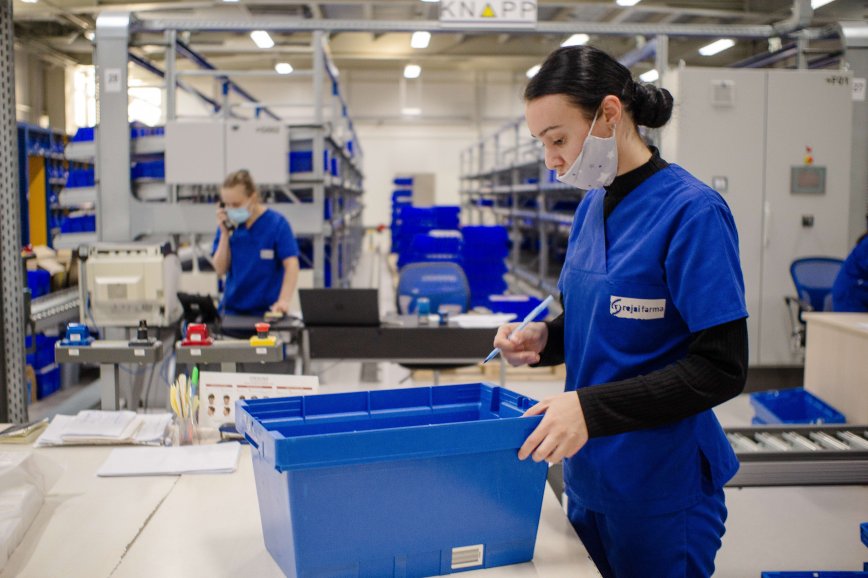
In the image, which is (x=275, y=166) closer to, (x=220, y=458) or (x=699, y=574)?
(x=220, y=458)

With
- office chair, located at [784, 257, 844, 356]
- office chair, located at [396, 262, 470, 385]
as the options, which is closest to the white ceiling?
office chair, located at [784, 257, 844, 356]

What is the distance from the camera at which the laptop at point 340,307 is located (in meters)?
4.20

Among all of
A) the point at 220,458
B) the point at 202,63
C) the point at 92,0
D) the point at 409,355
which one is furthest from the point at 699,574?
the point at 92,0

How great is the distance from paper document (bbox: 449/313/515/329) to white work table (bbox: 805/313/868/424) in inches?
65.2

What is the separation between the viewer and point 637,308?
146 cm

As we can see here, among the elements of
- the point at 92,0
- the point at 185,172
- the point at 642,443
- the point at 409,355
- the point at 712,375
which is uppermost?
the point at 92,0

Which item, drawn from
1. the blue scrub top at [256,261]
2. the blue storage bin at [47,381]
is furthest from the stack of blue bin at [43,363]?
the blue scrub top at [256,261]

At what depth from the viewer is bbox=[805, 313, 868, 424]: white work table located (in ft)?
10.2

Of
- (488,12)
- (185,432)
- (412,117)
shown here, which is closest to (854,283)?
(488,12)

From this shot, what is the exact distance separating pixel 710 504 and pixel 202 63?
6671 mm

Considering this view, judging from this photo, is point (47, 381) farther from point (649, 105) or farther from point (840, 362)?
point (649, 105)

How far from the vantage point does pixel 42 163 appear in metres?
9.88

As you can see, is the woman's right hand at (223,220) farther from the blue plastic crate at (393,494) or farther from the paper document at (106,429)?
the blue plastic crate at (393,494)

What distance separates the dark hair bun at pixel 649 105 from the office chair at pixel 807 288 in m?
4.69
